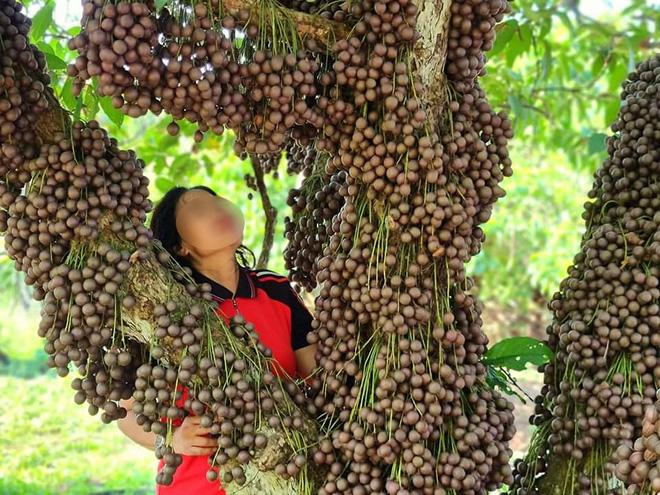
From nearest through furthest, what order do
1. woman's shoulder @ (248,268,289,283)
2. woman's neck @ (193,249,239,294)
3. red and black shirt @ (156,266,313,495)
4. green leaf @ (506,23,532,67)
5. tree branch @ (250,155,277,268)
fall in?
red and black shirt @ (156,266,313,495), woman's neck @ (193,249,239,294), woman's shoulder @ (248,268,289,283), tree branch @ (250,155,277,268), green leaf @ (506,23,532,67)

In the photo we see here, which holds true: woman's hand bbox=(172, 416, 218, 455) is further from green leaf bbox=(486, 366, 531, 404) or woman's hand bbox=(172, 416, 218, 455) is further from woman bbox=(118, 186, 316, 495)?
green leaf bbox=(486, 366, 531, 404)

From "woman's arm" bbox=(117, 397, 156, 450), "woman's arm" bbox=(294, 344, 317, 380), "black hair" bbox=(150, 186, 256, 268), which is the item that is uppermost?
"black hair" bbox=(150, 186, 256, 268)

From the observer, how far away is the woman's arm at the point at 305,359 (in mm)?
2419

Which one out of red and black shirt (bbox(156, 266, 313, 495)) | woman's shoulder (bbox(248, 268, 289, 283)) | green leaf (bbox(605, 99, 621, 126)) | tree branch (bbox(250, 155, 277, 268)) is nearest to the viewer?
red and black shirt (bbox(156, 266, 313, 495))

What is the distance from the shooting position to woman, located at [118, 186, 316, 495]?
246cm

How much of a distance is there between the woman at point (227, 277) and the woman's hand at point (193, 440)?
52 centimetres

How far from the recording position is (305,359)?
8.05 feet

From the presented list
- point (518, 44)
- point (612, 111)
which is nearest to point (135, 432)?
point (518, 44)

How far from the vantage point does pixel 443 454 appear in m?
1.82

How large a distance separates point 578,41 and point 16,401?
7.20 m

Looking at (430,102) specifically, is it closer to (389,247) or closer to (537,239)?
(389,247)

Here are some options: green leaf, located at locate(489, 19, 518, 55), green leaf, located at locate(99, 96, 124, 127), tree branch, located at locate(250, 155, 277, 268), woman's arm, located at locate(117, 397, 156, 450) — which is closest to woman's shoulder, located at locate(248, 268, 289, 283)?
tree branch, located at locate(250, 155, 277, 268)

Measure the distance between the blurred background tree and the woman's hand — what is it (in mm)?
847

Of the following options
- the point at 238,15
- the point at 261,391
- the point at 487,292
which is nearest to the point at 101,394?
the point at 261,391
